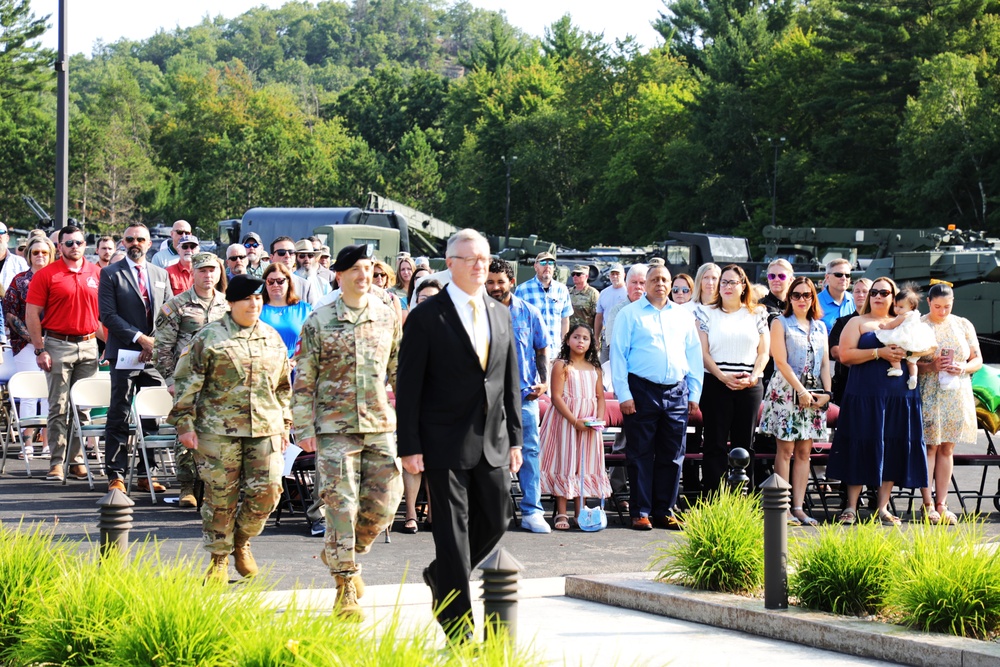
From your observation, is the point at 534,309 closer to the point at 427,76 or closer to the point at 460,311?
the point at 460,311

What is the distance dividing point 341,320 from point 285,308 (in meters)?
3.46

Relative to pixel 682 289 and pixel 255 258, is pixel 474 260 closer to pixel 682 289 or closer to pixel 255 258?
pixel 682 289

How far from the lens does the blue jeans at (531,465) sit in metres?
11.0

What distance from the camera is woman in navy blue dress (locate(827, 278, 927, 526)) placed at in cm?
1132

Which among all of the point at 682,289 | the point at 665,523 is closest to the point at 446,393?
the point at 665,523

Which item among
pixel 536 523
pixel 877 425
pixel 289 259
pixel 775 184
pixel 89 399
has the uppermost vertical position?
pixel 775 184

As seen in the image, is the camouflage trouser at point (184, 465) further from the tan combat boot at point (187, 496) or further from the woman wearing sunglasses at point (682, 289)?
the woman wearing sunglasses at point (682, 289)

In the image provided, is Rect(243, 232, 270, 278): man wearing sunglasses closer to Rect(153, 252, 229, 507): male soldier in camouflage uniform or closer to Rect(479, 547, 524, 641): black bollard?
Rect(153, 252, 229, 507): male soldier in camouflage uniform

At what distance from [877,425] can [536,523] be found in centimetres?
288

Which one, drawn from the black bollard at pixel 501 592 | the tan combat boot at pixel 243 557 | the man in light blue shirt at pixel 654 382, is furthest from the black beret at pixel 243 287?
the man in light blue shirt at pixel 654 382

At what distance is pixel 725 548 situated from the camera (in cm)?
794

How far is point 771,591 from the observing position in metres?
7.41

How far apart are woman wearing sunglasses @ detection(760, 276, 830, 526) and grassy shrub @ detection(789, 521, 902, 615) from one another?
389 cm

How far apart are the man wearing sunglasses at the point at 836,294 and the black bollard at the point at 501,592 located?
8832mm
